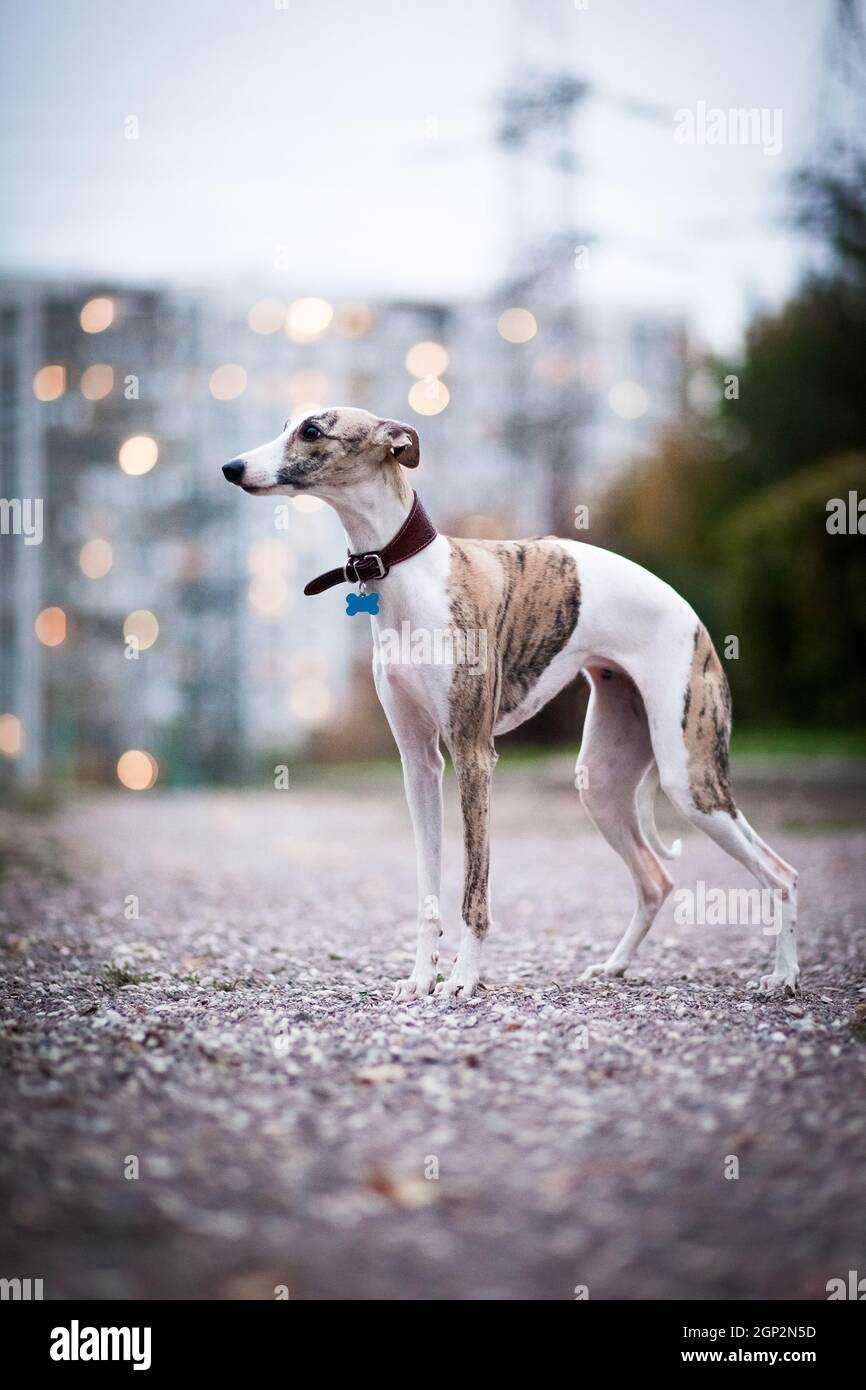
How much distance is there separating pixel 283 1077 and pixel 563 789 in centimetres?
1258

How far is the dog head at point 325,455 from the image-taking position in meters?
4.39

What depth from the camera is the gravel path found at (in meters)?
2.56

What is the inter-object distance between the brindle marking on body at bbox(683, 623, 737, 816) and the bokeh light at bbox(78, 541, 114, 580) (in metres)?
13.9

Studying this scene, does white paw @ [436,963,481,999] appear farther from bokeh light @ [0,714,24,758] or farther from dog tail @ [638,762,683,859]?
bokeh light @ [0,714,24,758]

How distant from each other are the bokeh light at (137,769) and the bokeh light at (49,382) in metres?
5.08

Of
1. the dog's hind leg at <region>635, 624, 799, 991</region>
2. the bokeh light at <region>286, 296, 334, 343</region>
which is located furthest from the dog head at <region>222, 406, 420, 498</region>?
the bokeh light at <region>286, 296, 334, 343</region>

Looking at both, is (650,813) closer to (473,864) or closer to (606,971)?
(606,971)

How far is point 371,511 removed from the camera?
4.62 metres

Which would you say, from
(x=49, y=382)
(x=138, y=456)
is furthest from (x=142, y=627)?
(x=138, y=456)

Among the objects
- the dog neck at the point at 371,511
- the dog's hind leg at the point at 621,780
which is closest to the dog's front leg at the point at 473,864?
the dog's hind leg at the point at 621,780

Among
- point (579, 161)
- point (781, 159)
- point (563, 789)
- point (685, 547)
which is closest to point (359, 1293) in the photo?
point (781, 159)

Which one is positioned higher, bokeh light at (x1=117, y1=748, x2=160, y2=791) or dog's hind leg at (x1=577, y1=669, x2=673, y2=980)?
dog's hind leg at (x1=577, y1=669, x2=673, y2=980)

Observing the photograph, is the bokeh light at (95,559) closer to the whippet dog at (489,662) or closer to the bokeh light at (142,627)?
the bokeh light at (142,627)
